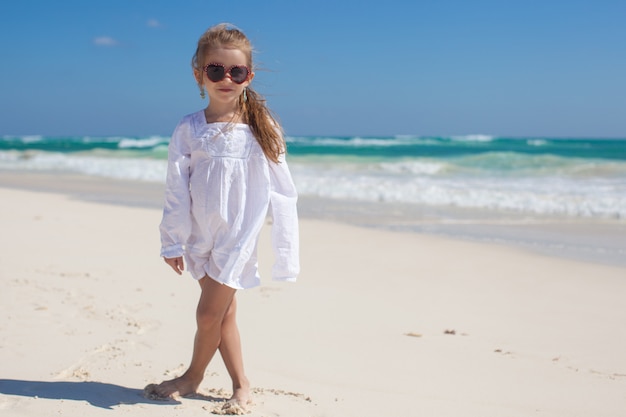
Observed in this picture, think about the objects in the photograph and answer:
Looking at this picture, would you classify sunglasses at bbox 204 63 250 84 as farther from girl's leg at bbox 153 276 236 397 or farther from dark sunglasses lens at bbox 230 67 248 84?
girl's leg at bbox 153 276 236 397

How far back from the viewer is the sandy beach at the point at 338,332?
117 inches

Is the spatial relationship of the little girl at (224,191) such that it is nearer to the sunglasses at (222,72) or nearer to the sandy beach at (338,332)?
the sunglasses at (222,72)

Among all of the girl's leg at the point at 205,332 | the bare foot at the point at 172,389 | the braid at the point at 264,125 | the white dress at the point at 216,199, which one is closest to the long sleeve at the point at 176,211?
the white dress at the point at 216,199

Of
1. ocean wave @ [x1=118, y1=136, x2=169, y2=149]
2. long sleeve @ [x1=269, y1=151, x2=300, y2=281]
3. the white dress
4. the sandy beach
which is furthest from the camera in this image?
ocean wave @ [x1=118, y1=136, x2=169, y2=149]

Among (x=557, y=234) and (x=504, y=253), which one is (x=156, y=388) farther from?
(x=557, y=234)

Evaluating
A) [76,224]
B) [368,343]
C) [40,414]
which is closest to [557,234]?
[368,343]

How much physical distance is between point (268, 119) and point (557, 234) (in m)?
5.89

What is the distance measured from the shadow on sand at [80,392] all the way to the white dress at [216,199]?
2.02 ft

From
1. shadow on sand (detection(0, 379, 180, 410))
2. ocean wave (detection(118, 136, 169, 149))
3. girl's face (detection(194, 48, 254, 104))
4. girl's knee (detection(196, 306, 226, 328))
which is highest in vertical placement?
girl's face (detection(194, 48, 254, 104))

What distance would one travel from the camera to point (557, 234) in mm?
7848

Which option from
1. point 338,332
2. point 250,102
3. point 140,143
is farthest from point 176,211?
point 140,143

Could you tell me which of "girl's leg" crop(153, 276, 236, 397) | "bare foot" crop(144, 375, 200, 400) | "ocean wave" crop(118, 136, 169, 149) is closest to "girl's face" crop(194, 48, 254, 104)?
"girl's leg" crop(153, 276, 236, 397)

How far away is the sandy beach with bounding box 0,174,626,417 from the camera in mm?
2982

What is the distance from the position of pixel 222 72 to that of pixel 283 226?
0.69 meters
